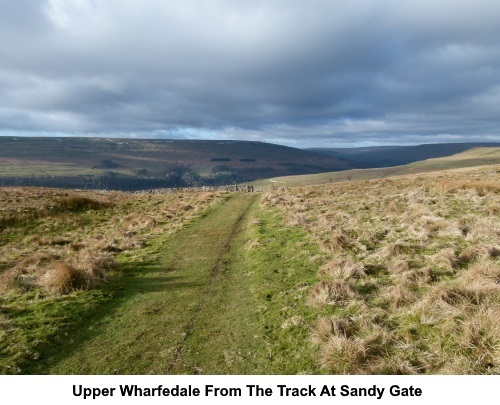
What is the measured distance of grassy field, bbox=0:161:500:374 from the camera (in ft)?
21.6

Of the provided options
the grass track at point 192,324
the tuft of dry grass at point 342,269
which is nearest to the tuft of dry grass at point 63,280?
the grass track at point 192,324

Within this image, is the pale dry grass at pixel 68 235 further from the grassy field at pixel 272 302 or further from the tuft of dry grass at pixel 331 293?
the tuft of dry grass at pixel 331 293

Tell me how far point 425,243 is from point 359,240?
8.62 ft

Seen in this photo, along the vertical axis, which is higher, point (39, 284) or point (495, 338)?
point (495, 338)

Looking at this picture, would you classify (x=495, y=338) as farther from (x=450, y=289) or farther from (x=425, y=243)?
(x=425, y=243)

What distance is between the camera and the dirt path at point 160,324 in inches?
270

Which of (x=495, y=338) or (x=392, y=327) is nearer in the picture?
(x=495, y=338)

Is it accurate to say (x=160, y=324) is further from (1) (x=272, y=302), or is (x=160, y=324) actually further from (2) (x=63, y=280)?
(2) (x=63, y=280)

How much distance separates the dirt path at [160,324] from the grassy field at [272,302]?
4 centimetres

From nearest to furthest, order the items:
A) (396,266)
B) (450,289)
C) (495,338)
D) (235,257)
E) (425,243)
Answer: (495,338), (450,289), (396,266), (425,243), (235,257)

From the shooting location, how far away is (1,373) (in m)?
6.43

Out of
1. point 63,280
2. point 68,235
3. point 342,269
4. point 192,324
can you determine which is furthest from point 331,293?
point 68,235

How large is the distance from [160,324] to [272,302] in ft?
10.4
